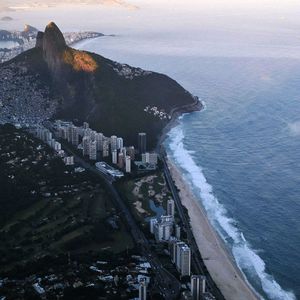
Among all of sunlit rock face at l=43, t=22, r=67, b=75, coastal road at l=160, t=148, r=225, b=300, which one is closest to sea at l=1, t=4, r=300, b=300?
coastal road at l=160, t=148, r=225, b=300

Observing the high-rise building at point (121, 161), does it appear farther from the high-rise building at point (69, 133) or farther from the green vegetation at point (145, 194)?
the high-rise building at point (69, 133)

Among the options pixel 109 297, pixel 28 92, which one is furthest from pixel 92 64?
pixel 109 297

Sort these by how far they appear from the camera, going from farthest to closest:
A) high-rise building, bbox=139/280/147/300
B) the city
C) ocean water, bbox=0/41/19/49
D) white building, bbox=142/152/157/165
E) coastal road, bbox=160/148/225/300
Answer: ocean water, bbox=0/41/19/49
white building, bbox=142/152/157/165
the city
coastal road, bbox=160/148/225/300
high-rise building, bbox=139/280/147/300

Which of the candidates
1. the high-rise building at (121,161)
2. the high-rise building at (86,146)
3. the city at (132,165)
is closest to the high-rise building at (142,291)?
the city at (132,165)

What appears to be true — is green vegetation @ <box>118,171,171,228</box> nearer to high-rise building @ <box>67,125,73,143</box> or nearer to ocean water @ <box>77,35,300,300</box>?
ocean water @ <box>77,35,300,300</box>

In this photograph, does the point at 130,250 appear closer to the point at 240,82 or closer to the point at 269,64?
the point at 240,82

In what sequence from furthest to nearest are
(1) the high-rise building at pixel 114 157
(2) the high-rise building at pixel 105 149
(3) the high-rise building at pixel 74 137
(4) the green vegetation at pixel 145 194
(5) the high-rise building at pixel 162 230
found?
(3) the high-rise building at pixel 74 137
(2) the high-rise building at pixel 105 149
(1) the high-rise building at pixel 114 157
(4) the green vegetation at pixel 145 194
(5) the high-rise building at pixel 162 230

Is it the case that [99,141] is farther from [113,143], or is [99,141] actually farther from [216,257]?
[216,257]
